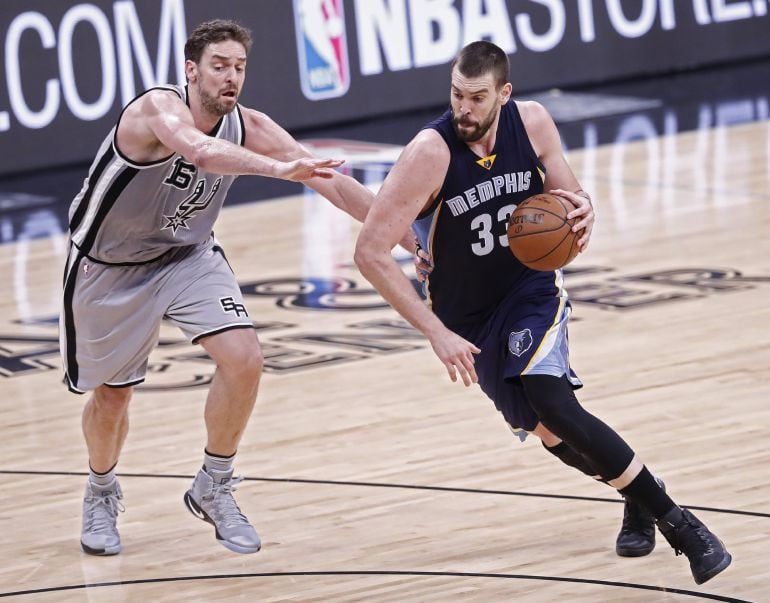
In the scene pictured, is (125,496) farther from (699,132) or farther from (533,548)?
(699,132)

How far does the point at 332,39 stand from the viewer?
1402cm

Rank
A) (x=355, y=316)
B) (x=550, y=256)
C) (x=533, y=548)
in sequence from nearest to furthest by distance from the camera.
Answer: (x=550, y=256), (x=533, y=548), (x=355, y=316)

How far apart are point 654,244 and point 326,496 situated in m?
4.42

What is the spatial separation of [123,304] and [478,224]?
1.21 metres

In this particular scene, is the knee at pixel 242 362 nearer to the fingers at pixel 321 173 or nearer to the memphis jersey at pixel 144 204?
the memphis jersey at pixel 144 204

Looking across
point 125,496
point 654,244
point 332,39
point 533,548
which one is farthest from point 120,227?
point 332,39

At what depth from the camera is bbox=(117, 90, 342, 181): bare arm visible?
181 inches

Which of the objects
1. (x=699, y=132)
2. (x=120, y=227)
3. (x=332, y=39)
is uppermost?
(x=120, y=227)

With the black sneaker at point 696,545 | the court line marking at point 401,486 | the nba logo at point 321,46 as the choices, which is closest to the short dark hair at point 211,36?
the court line marking at point 401,486

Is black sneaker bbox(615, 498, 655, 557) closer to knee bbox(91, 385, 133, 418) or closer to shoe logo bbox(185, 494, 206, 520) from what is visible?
shoe logo bbox(185, 494, 206, 520)

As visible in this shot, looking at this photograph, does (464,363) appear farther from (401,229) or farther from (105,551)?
(105,551)

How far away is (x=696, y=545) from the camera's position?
4590mm

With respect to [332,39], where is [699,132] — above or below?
below

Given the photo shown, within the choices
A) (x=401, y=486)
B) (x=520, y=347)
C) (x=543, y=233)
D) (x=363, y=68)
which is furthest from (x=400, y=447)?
(x=363, y=68)
